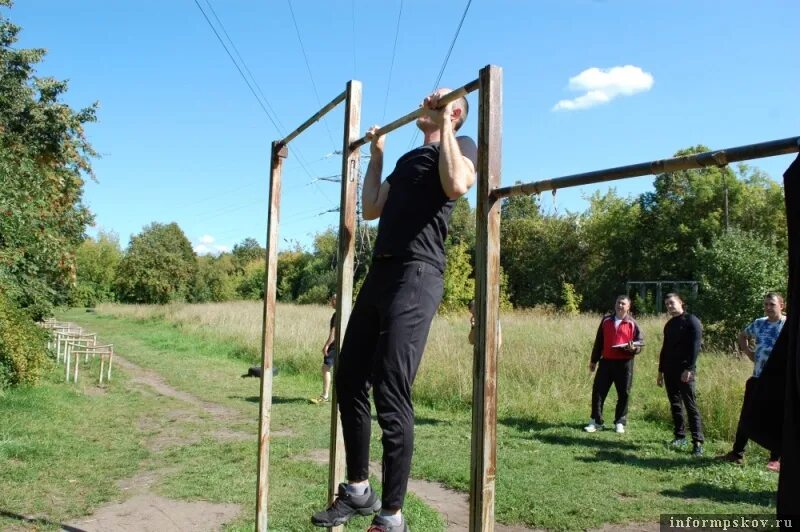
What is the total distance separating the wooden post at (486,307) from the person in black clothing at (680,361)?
626 centimetres

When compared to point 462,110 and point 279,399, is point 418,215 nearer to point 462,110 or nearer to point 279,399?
point 462,110

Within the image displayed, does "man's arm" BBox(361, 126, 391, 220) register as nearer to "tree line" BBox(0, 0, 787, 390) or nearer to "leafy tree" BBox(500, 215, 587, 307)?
"tree line" BBox(0, 0, 787, 390)

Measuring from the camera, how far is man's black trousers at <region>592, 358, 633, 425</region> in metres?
8.76

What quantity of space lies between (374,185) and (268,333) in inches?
66.3

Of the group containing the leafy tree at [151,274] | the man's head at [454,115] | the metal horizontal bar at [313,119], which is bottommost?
the man's head at [454,115]

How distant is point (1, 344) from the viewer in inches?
406

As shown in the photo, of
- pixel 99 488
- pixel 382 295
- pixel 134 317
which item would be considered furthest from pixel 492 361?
pixel 134 317

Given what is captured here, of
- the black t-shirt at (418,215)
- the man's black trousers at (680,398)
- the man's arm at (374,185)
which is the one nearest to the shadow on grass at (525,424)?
the man's black trousers at (680,398)

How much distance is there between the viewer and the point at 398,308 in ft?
8.39

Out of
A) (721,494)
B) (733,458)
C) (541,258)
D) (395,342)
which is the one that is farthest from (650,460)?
(541,258)

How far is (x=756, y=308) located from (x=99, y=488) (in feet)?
43.0

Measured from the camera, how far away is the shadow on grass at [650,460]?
6941mm

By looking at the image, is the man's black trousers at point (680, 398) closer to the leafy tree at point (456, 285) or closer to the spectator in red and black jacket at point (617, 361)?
the spectator in red and black jacket at point (617, 361)

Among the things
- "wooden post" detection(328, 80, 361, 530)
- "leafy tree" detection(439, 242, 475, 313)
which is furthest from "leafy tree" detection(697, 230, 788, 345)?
"wooden post" detection(328, 80, 361, 530)
